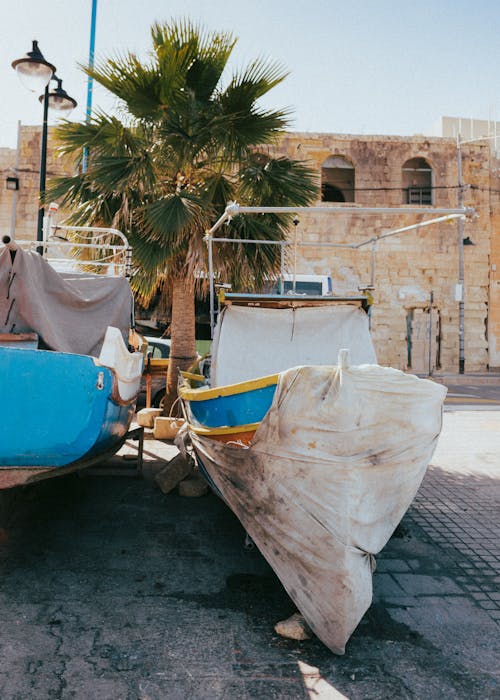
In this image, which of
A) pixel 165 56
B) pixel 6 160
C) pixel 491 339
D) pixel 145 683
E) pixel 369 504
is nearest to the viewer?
pixel 145 683

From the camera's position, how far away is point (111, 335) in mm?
4473

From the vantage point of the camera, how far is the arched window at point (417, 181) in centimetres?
2184

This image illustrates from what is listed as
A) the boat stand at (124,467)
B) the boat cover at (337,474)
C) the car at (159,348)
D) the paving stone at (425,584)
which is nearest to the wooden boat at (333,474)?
the boat cover at (337,474)

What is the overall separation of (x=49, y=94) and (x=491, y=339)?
18937mm

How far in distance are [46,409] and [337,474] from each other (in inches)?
84.2

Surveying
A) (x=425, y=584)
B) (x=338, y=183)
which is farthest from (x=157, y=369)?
(x=338, y=183)

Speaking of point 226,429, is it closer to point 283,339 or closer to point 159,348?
point 283,339

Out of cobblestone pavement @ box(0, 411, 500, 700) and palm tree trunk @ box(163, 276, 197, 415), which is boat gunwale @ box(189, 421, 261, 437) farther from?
palm tree trunk @ box(163, 276, 197, 415)

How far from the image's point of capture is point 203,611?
3363 millimetres

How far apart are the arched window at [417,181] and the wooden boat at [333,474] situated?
2051 cm

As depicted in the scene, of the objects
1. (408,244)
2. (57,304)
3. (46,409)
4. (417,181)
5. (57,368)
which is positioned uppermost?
(417,181)

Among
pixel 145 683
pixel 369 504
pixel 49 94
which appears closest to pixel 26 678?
pixel 145 683

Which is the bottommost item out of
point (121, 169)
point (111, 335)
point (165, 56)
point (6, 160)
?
point (111, 335)

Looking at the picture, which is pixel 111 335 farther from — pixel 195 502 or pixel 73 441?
pixel 195 502
